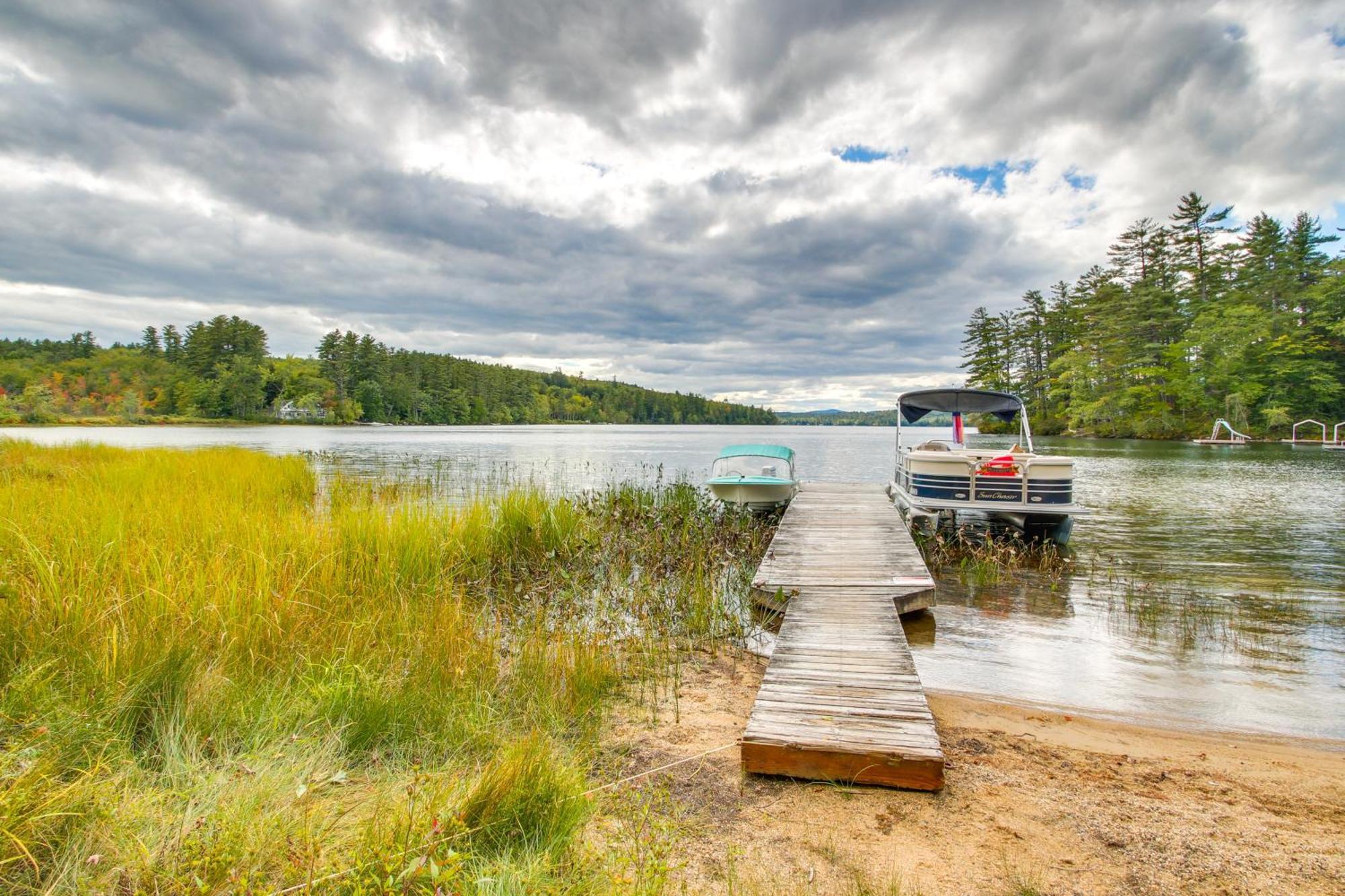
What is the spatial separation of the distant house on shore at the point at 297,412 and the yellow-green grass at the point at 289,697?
107 meters

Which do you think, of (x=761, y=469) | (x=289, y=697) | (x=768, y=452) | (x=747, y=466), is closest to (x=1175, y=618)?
(x=768, y=452)

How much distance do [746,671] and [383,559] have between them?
3.72 m

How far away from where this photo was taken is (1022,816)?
3.30 meters

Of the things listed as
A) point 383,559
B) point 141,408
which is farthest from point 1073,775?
point 141,408

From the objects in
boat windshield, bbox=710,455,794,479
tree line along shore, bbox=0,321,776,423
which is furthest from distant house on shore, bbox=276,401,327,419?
boat windshield, bbox=710,455,794,479

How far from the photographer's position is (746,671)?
5781 mm

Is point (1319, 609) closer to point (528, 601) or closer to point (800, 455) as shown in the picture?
point (528, 601)

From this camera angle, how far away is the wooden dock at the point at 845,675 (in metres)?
3.61

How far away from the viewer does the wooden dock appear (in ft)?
11.8

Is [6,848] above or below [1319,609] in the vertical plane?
above

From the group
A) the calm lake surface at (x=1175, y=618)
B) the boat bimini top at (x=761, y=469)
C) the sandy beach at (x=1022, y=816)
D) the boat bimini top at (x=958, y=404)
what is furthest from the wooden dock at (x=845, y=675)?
the boat bimini top at (x=958, y=404)

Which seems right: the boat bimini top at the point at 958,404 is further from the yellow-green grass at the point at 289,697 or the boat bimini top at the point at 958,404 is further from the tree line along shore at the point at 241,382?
the tree line along shore at the point at 241,382

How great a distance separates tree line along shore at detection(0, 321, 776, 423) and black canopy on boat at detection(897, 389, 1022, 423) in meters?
97.1

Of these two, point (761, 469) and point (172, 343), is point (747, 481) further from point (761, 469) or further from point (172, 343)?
point (172, 343)
